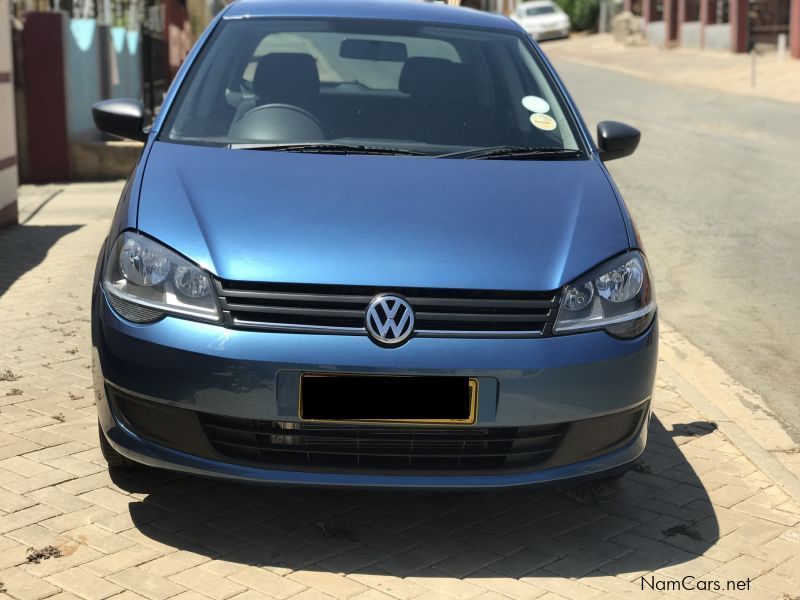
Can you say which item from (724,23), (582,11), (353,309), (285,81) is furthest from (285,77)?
(582,11)

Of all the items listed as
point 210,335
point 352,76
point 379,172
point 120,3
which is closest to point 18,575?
point 210,335

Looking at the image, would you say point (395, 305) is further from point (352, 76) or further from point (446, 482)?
point (352, 76)

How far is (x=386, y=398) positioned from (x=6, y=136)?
23.9ft

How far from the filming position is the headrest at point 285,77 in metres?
5.02

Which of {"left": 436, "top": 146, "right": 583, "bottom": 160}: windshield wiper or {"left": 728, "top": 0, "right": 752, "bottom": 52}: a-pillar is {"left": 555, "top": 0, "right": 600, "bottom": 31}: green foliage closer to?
{"left": 728, "top": 0, "right": 752, "bottom": 52}: a-pillar

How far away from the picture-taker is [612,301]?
12.6 ft

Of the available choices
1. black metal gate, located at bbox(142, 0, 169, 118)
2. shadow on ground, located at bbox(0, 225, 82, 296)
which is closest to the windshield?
shadow on ground, located at bbox(0, 225, 82, 296)

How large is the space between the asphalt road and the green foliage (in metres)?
30.8

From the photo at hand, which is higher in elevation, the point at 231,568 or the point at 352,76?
the point at 352,76

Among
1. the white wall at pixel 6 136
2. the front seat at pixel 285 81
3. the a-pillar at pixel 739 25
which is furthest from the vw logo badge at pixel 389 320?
the a-pillar at pixel 739 25

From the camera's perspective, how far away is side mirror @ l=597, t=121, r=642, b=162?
5203 millimetres

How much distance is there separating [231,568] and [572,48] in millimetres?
41522

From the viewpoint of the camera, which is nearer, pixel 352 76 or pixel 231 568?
pixel 231 568

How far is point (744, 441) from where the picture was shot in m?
5.12
